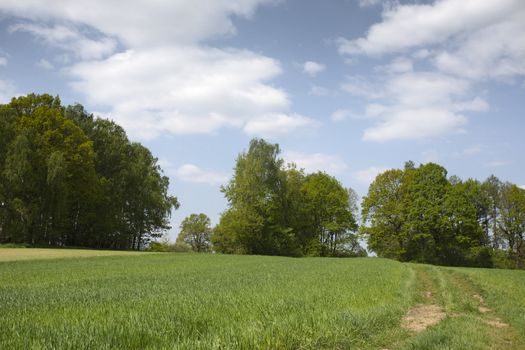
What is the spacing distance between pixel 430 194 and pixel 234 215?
1164 inches

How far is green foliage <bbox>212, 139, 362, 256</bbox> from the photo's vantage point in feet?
203

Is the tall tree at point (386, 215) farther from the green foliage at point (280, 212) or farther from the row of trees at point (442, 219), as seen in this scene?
the green foliage at point (280, 212)

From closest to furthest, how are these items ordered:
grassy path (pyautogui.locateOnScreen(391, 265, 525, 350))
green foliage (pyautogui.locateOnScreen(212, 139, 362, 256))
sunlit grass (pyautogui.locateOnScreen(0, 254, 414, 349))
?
sunlit grass (pyautogui.locateOnScreen(0, 254, 414, 349))
grassy path (pyautogui.locateOnScreen(391, 265, 525, 350))
green foliage (pyautogui.locateOnScreen(212, 139, 362, 256))

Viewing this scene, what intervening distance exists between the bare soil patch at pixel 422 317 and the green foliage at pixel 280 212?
48.2 meters

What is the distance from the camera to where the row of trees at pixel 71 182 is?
48.4 m

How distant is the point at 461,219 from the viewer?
5791cm

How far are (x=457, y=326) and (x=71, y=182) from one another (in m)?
55.0

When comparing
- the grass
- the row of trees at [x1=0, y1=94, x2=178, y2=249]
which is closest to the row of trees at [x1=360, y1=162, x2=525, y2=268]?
the row of trees at [x1=0, y1=94, x2=178, y2=249]

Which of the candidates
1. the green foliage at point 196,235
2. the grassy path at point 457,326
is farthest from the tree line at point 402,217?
the grassy path at point 457,326

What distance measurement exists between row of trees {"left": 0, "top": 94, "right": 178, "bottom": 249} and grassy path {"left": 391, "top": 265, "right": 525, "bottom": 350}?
46484mm

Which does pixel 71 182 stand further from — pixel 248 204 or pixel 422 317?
pixel 422 317

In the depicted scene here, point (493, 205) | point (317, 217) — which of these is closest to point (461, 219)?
point (493, 205)

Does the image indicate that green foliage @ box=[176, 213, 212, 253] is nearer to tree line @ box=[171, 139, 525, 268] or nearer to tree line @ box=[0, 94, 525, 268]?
tree line @ box=[0, 94, 525, 268]

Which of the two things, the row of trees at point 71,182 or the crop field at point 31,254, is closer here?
the crop field at point 31,254
